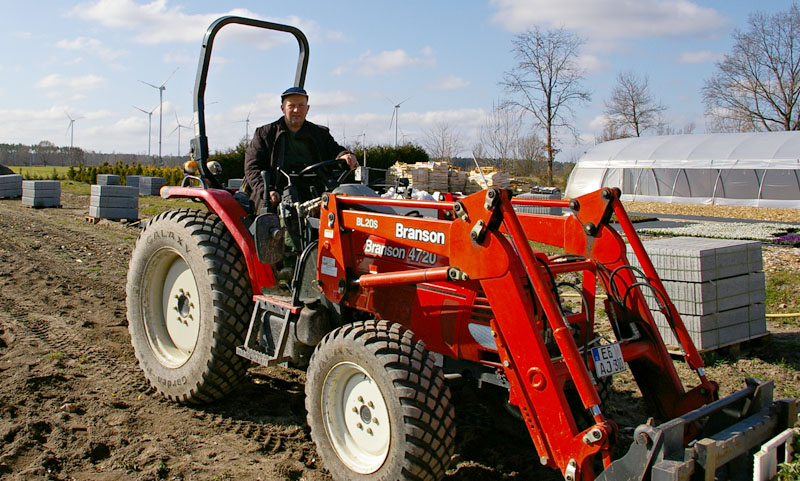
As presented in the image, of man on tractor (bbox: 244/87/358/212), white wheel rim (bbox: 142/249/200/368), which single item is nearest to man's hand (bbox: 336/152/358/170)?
man on tractor (bbox: 244/87/358/212)

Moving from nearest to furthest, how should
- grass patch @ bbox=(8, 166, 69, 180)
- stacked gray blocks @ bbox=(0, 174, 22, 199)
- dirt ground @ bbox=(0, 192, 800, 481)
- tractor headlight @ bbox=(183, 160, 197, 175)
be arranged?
1. dirt ground @ bbox=(0, 192, 800, 481)
2. tractor headlight @ bbox=(183, 160, 197, 175)
3. stacked gray blocks @ bbox=(0, 174, 22, 199)
4. grass patch @ bbox=(8, 166, 69, 180)

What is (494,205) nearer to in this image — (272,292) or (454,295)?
(454,295)

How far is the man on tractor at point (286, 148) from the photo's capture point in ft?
15.4

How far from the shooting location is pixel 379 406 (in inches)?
128

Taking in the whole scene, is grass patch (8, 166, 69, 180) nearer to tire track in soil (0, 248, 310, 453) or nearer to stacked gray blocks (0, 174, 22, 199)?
stacked gray blocks (0, 174, 22, 199)

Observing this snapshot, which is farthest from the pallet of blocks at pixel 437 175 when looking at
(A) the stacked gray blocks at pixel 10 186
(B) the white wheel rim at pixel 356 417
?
(B) the white wheel rim at pixel 356 417

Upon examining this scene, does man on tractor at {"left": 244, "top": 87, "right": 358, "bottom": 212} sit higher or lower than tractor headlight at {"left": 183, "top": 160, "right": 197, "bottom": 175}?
higher

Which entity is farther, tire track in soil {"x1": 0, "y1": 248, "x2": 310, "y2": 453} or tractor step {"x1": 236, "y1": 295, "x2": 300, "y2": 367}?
tire track in soil {"x1": 0, "y1": 248, "x2": 310, "y2": 453}

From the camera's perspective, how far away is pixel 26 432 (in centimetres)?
395

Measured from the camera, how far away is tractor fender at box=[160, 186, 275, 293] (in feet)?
14.3

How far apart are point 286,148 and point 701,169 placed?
22.5m

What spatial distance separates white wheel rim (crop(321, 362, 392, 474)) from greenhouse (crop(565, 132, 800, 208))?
22301mm

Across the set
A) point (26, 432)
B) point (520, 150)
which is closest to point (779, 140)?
point (520, 150)

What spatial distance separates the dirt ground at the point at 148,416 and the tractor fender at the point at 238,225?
92 cm
